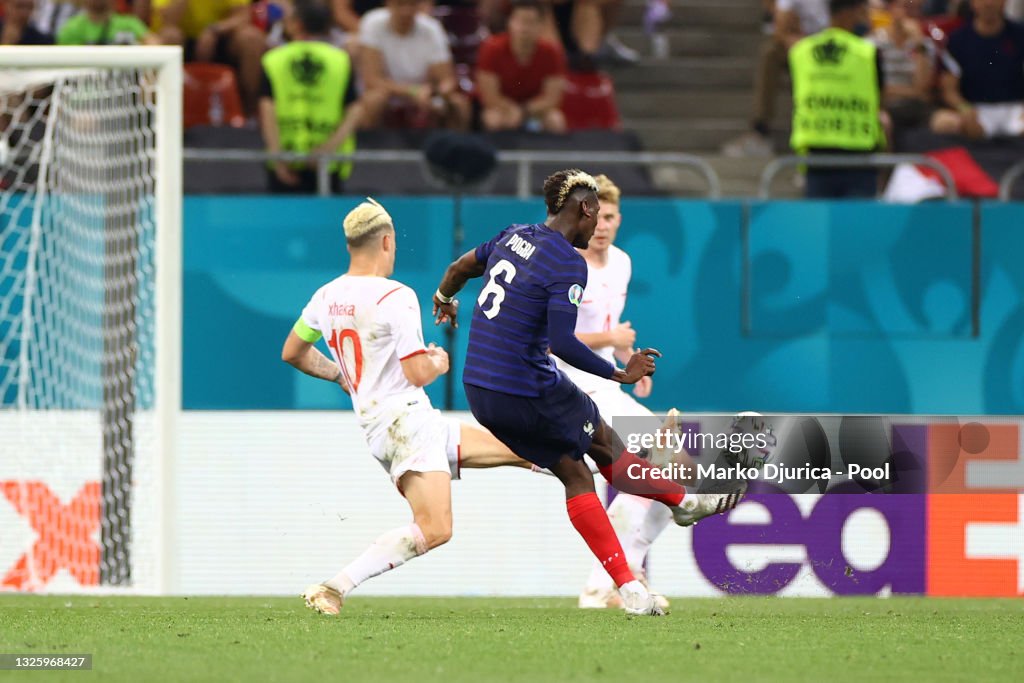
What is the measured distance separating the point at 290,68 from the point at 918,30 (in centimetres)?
548

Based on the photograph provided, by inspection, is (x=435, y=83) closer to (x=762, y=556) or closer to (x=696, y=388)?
(x=696, y=388)

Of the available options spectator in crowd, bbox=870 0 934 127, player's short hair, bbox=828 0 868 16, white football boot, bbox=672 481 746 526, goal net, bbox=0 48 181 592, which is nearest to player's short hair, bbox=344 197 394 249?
white football boot, bbox=672 481 746 526

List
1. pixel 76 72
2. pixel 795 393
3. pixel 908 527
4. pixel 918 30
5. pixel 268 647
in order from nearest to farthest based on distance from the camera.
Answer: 1. pixel 268 647
2. pixel 76 72
3. pixel 908 527
4. pixel 795 393
5. pixel 918 30

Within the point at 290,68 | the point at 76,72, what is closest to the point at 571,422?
the point at 76,72

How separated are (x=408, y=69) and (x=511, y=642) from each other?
7.42 m

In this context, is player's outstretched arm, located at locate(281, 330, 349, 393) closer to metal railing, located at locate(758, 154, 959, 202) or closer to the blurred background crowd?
the blurred background crowd

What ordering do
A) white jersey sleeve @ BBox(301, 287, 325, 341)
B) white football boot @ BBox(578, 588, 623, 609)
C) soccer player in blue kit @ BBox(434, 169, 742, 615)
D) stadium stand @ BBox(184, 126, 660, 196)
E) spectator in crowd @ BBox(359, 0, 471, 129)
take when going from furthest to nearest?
spectator in crowd @ BBox(359, 0, 471, 129), stadium stand @ BBox(184, 126, 660, 196), white football boot @ BBox(578, 588, 623, 609), white jersey sleeve @ BBox(301, 287, 325, 341), soccer player in blue kit @ BBox(434, 169, 742, 615)

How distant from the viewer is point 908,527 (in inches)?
437

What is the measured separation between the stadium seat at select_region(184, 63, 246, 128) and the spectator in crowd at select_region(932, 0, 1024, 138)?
5463 millimetres

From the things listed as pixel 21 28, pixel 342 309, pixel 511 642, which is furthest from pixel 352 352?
pixel 21 28

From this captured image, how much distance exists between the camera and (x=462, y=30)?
14914mm

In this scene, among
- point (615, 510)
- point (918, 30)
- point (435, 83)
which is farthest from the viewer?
point (918, 30)

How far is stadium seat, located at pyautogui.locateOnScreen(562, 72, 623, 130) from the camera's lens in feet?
47.3

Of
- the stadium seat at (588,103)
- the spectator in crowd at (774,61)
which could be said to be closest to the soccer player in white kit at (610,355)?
the stadium seat at (588,103)
